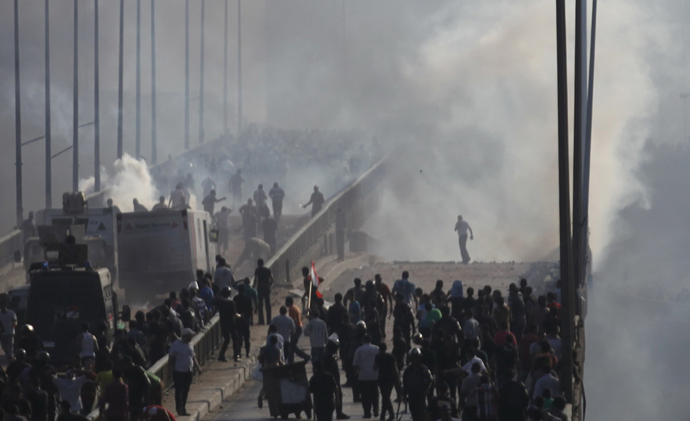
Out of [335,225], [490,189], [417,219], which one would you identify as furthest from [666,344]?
[335,225]

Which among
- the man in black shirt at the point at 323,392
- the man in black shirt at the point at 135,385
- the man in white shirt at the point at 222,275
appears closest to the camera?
the man in black shirt at the point at 135,385

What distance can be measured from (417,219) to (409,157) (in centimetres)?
802

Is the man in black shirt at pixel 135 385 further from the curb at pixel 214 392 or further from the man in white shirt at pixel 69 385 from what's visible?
the curb at pixel 214 392

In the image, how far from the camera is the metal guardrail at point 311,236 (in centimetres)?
2202

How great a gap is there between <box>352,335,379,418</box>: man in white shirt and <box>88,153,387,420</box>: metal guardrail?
273 centimetres

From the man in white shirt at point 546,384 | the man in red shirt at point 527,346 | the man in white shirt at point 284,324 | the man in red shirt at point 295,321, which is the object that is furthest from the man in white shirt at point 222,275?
the man in white shirt at point 546,384

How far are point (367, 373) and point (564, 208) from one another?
3.20 m

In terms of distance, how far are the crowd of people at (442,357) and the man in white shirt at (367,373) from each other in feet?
0.04

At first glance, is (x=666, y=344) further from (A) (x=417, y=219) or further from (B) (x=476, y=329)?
(B) (x=476, y=329)

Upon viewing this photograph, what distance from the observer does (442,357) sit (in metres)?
17.0

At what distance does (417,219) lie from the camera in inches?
2416

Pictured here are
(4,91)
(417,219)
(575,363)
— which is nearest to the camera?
(575,363)

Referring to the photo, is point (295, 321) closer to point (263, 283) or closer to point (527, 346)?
point (263, 283)

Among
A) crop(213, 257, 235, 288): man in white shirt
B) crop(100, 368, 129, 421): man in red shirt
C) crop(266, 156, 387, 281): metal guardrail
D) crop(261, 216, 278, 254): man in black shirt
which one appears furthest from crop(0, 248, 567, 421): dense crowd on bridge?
crop(261, 216, 278, 254): man in black shirt
